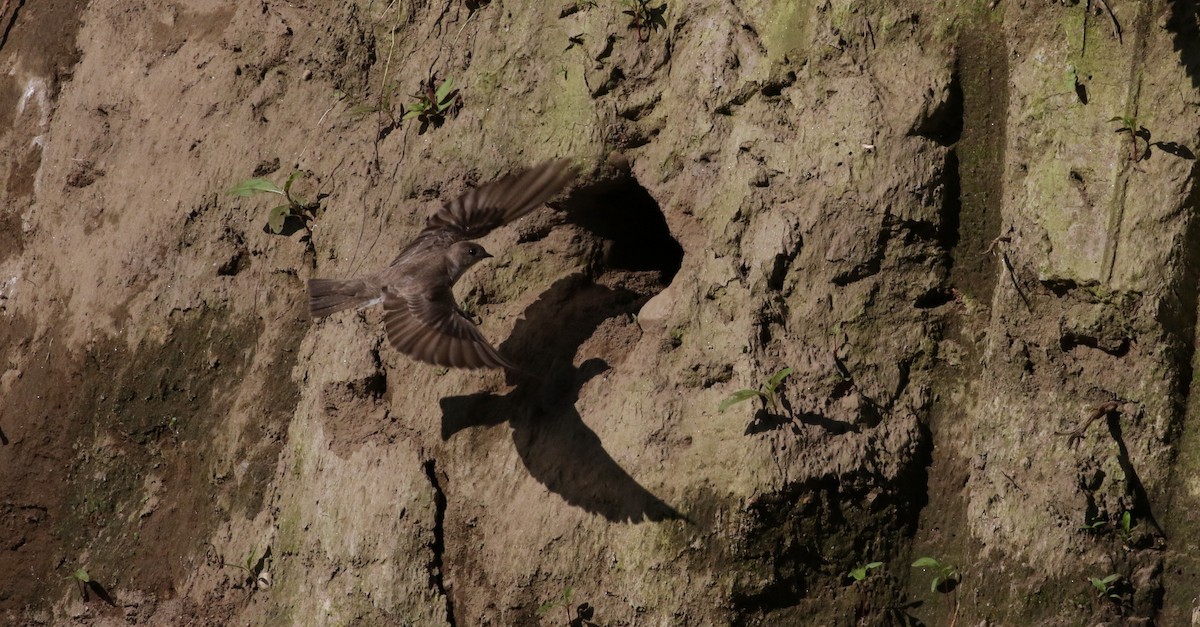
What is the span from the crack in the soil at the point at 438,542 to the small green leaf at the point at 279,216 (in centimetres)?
160

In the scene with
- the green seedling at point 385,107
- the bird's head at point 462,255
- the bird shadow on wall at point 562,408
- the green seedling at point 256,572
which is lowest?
the green seedling at point 256,572

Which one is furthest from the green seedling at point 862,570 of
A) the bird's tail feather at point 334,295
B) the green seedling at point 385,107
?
the green seedling at point 385,107

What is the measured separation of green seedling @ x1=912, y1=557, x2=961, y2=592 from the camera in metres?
4.09

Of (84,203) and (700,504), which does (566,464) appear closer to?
(700,504)

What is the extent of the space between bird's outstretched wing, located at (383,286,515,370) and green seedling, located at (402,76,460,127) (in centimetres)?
99

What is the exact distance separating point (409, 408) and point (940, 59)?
2.73 meters

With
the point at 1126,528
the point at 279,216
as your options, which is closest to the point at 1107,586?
the point at 1126,528

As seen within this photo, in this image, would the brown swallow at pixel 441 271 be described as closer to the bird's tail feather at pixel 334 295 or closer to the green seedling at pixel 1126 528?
the bird's tail feather at pixel 334 295

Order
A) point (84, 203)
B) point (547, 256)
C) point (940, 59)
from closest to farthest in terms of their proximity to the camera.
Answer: point (940, 59) < point (547, 256) < point (84, 203)

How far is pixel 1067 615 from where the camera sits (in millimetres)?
3941

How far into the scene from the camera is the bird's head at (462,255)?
15.9 ft

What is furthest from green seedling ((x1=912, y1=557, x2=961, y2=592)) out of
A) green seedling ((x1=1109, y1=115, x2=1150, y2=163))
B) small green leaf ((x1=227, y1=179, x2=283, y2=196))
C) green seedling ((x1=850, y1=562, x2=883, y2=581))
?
small green leaf ((x1=227, y1=179, x2=283, y2=196))

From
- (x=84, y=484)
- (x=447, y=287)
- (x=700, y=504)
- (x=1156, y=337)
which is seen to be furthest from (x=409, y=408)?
(x=1156, y=337)

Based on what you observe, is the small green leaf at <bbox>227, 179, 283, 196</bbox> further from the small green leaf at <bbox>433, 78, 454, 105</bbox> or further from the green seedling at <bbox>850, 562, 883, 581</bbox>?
the green seedling at <bbox>850, 562, 883, 581</bbox>
